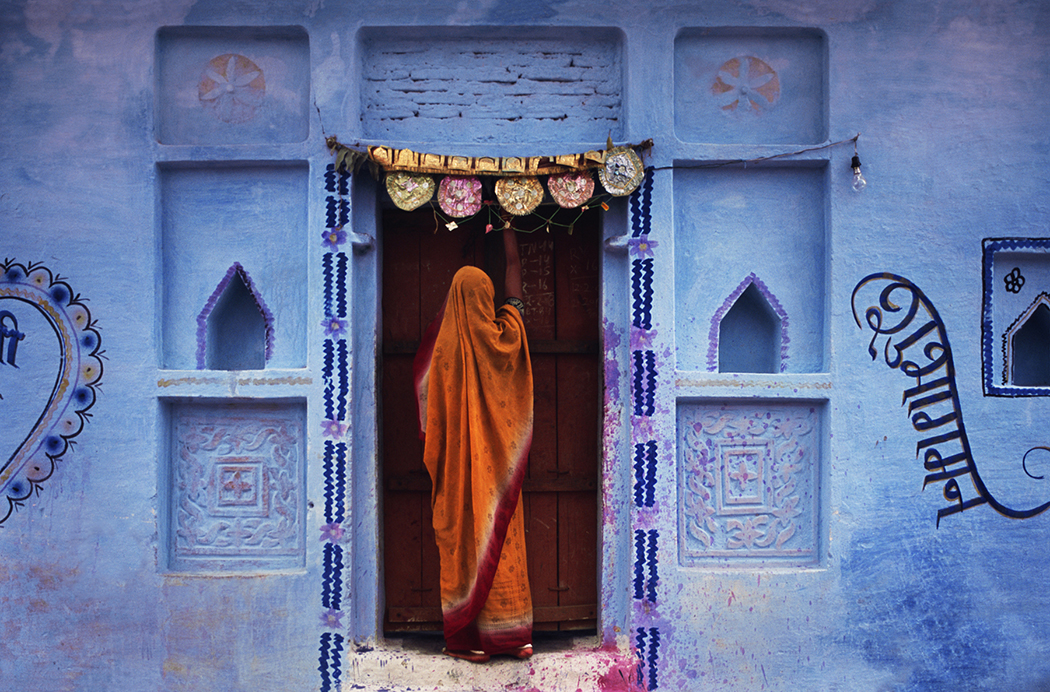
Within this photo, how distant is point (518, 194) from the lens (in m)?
3.13

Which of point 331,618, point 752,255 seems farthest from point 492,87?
point 331,618

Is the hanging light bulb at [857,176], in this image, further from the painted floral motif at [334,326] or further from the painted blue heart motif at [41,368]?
the painted blue heart motif at [41,368]

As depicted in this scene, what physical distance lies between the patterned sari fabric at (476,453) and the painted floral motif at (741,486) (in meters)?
0.82

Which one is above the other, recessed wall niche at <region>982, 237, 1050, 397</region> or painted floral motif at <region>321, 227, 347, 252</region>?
painted floral motif at <region>321, 227, 347, 252</region>

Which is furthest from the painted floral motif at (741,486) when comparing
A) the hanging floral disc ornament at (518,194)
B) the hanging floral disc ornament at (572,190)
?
the hanging floral disc ornament at (518,194)

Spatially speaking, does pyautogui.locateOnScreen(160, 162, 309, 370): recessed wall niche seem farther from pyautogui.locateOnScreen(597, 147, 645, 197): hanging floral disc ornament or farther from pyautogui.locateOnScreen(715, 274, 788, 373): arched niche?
pyautogui.locateOnScreen(715, 274, 788, 373): arched niche

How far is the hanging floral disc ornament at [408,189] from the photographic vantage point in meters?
3.11

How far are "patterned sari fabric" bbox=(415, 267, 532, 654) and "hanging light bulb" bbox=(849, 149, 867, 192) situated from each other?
5.73ft

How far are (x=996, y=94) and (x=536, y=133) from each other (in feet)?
7.33

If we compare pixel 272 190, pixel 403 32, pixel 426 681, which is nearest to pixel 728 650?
pixel 426 681

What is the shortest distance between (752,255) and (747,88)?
2.72 ft

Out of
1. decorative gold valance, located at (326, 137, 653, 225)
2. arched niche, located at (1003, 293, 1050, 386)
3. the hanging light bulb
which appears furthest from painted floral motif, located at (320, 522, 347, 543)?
arched niche, located at (1003, 293, 1050, 386)

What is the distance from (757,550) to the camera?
10.5ft

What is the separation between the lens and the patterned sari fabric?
301 centimetres
